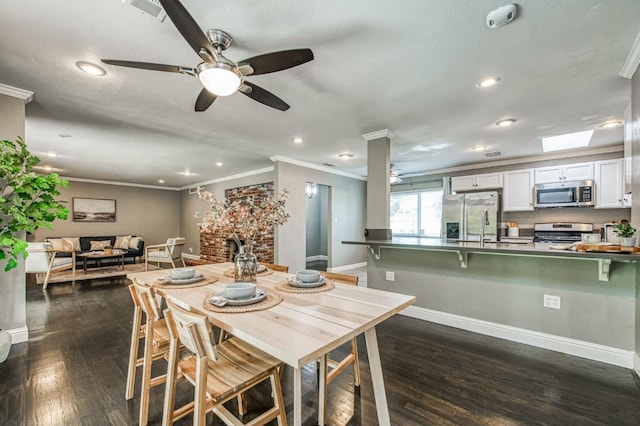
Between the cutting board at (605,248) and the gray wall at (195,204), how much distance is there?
17.8ft

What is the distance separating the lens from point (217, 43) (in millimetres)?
1784

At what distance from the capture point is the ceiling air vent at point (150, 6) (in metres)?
1.50

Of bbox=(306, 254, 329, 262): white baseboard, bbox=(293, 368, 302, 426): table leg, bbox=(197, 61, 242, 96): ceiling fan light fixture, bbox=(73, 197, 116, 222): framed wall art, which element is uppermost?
bbox=(197, 61, 242, 96): ceiling fan light fixture

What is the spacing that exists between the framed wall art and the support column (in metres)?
8.12

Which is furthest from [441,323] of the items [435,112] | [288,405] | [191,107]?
[191,107]

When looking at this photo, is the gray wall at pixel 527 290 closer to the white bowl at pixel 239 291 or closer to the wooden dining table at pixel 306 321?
the wooden dining table at pixel 306 321

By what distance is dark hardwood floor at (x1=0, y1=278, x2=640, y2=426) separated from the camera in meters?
1.68

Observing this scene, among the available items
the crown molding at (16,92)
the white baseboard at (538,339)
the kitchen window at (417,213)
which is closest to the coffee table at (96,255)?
the crown molding at (16,92)

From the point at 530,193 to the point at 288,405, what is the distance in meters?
5.43

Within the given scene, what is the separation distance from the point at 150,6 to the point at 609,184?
246 inches

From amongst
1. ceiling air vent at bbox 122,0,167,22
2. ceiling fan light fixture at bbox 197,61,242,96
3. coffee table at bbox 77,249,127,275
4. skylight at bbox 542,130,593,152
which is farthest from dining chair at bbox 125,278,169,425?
coffee table at bbox 77,249,127,275

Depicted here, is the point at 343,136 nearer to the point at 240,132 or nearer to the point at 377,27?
the point at 240,132

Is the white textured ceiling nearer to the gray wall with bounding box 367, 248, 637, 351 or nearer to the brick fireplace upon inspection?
the gray wall with bounding box 367, 248, 637, 351

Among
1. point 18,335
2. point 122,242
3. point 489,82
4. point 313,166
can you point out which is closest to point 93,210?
point 122,242
